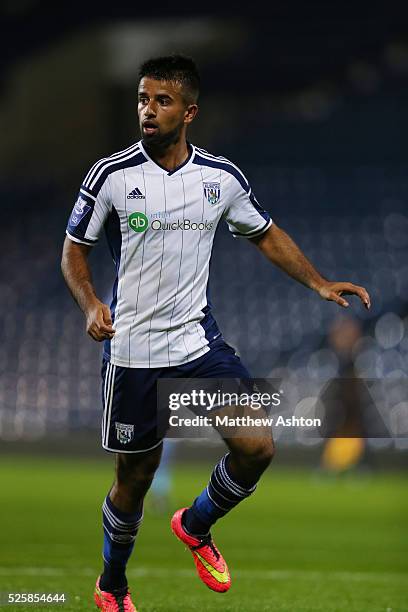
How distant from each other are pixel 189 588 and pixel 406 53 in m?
17.0

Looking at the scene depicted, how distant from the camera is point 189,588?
6973mm

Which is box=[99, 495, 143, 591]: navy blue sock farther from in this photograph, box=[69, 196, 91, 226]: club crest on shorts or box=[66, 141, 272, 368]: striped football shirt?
box=[69, 196, 91, 226]: club crest on shorts

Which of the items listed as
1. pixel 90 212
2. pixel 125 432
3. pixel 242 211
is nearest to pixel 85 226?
pixel 90 212

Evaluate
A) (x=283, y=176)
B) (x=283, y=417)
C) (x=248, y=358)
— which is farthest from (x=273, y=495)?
(x=283, y=176)

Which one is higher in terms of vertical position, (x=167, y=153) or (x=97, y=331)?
(x=167, y=153)

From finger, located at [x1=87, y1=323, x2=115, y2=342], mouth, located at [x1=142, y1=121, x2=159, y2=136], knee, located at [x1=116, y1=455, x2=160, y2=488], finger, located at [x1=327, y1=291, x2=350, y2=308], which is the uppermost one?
mouth, located at [x1=142, y1=121, x2=159, y2=136]

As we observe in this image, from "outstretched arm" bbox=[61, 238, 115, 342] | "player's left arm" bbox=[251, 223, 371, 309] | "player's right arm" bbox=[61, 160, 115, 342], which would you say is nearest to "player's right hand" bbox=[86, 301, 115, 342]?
"outstretched arm" bbox=[61, 238, 115, 342]

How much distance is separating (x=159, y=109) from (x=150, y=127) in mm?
86

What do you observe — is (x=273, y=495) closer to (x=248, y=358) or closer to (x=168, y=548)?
(x=168, y=548)

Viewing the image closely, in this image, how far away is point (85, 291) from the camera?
16.3 feet

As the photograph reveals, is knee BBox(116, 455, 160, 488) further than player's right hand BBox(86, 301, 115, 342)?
Yes

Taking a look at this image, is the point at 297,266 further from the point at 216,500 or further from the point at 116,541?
the point at 116,541

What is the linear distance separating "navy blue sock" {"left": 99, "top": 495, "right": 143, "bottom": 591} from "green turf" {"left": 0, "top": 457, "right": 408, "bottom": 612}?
1.36 ft

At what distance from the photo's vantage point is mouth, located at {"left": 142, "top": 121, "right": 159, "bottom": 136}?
201 inches
